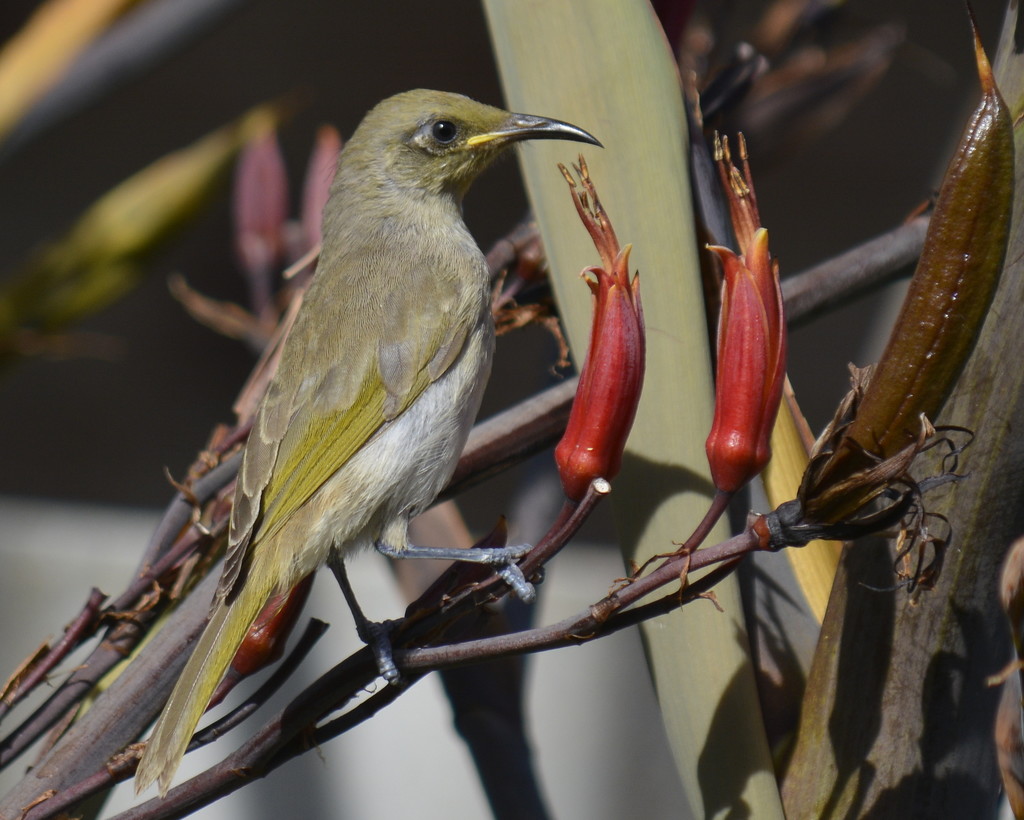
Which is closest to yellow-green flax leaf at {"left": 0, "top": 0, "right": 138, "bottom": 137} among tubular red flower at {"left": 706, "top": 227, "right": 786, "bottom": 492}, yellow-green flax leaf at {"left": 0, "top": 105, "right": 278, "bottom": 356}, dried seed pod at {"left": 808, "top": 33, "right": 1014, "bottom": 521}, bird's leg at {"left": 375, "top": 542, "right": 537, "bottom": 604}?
yellow-green flax leaf at {"left": 0, "top": 105, "right": 278, "bottom": 356}

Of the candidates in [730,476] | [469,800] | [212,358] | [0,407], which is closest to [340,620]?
[469,800]

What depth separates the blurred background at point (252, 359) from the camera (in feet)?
10.2

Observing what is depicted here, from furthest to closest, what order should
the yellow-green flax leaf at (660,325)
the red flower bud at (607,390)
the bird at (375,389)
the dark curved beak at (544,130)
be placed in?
the bird at (375,389) → the dark curved beak at (544,130) → the yellow-green flax leaf at (660,325) → the red flower bud at (607,390)

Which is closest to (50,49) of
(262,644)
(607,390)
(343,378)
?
(343,378)

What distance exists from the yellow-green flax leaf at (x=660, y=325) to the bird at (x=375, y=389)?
5 centimetres

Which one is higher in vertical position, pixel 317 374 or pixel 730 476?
pixel 317 374

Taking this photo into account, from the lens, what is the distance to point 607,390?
0.81 m

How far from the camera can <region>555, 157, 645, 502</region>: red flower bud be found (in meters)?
0.81

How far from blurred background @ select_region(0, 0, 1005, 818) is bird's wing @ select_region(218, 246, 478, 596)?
1.75 metres

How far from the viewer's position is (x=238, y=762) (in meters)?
0.82

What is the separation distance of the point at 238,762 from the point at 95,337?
3108mm

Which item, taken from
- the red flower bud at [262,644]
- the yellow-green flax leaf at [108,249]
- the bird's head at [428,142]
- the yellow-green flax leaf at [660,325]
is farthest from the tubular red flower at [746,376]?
the yellow-green flax leaf at [108,249]

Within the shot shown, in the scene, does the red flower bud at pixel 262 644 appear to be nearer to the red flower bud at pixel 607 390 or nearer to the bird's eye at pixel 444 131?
the red flower bud at pixel 607 390

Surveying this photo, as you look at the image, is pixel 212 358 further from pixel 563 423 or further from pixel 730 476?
pixel 730 476
